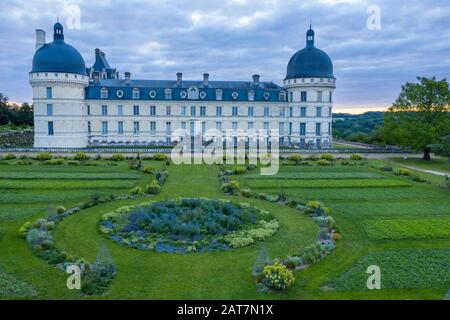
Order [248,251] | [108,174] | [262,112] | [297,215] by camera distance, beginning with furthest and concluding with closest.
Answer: [262,112]
[108,174]
[297,215]
[248,251]

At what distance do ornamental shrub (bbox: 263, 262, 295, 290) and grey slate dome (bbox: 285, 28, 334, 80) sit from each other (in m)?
50.9

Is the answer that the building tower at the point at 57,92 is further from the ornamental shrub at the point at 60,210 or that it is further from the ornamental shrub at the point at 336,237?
the ornamental shrub at the point at 336,237

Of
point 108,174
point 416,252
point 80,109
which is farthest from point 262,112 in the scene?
point 416,252

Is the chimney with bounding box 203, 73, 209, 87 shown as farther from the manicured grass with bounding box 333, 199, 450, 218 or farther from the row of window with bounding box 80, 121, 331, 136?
the manicured grass with bounding box 333, 199, 450, 218

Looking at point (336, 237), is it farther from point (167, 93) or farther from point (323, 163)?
point (167, 93)

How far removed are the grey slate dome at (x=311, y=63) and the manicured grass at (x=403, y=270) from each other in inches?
1830

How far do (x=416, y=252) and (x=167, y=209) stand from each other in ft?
43.7

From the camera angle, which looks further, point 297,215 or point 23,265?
point 297,215

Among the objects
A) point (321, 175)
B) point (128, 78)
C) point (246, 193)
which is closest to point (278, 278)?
point (246, 193)

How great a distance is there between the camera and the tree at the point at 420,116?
1832 inches

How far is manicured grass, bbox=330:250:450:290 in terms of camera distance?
46.4 feet

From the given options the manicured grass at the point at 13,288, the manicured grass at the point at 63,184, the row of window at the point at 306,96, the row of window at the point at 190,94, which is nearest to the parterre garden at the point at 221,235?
the manicured grass at the point at 13,288

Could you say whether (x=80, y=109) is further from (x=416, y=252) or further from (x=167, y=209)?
(x=416, y=252)

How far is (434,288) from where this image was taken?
13.9 meters
